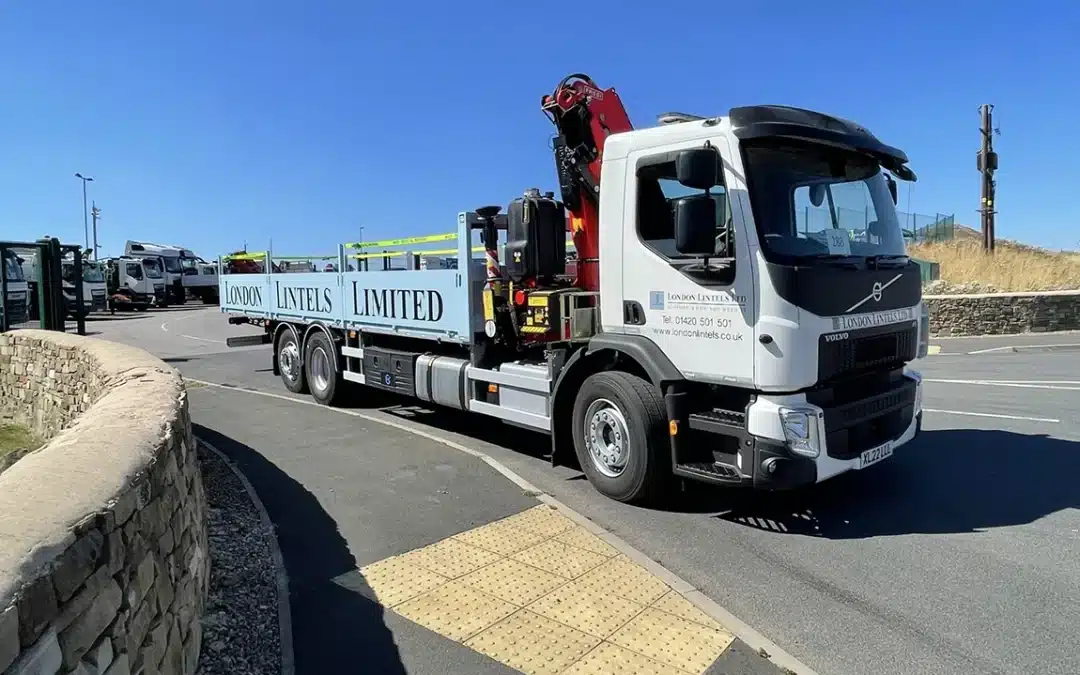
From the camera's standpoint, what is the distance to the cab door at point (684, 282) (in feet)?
18.1

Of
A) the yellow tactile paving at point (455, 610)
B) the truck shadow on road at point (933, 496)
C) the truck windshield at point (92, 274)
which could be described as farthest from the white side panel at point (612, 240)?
the truck windshield at point (92, 274)

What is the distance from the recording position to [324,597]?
4480 mm

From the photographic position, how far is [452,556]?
16.7ft

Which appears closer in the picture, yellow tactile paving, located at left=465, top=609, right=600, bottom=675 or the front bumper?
yellow tactile paving, located at left=465, top=609, right=600, bottom=675

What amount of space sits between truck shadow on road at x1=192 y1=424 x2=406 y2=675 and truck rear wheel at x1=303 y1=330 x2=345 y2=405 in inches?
167

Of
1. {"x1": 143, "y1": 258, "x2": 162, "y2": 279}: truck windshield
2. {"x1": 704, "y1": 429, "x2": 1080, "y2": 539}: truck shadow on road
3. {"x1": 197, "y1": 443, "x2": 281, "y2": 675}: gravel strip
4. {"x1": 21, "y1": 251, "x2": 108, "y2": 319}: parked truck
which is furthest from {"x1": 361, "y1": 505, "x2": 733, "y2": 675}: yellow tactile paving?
{"x1": 143, "y1": 258, "x2": 162, "y2": 279}: truck windshield

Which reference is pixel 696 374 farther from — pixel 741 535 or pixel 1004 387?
pixel 1004 387

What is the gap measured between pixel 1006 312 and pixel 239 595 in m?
20.6

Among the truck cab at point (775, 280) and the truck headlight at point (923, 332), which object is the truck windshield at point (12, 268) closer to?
the truck cab at point (775, 280)

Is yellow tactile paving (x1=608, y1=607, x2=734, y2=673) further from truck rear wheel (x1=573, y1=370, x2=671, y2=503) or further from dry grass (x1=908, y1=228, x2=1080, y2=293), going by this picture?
dry grass (x1=908, y1=228, x2=1080, y2=293)

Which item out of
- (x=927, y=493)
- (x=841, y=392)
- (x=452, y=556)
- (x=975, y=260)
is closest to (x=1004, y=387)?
(x=927, y=493)

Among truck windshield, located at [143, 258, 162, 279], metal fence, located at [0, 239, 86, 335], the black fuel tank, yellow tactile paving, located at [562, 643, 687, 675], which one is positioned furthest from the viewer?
truck windshield, located at [143, 258, 162, 279]

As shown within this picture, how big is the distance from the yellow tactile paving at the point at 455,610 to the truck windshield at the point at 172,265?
43969 mm

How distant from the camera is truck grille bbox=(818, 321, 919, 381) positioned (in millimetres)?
5445
